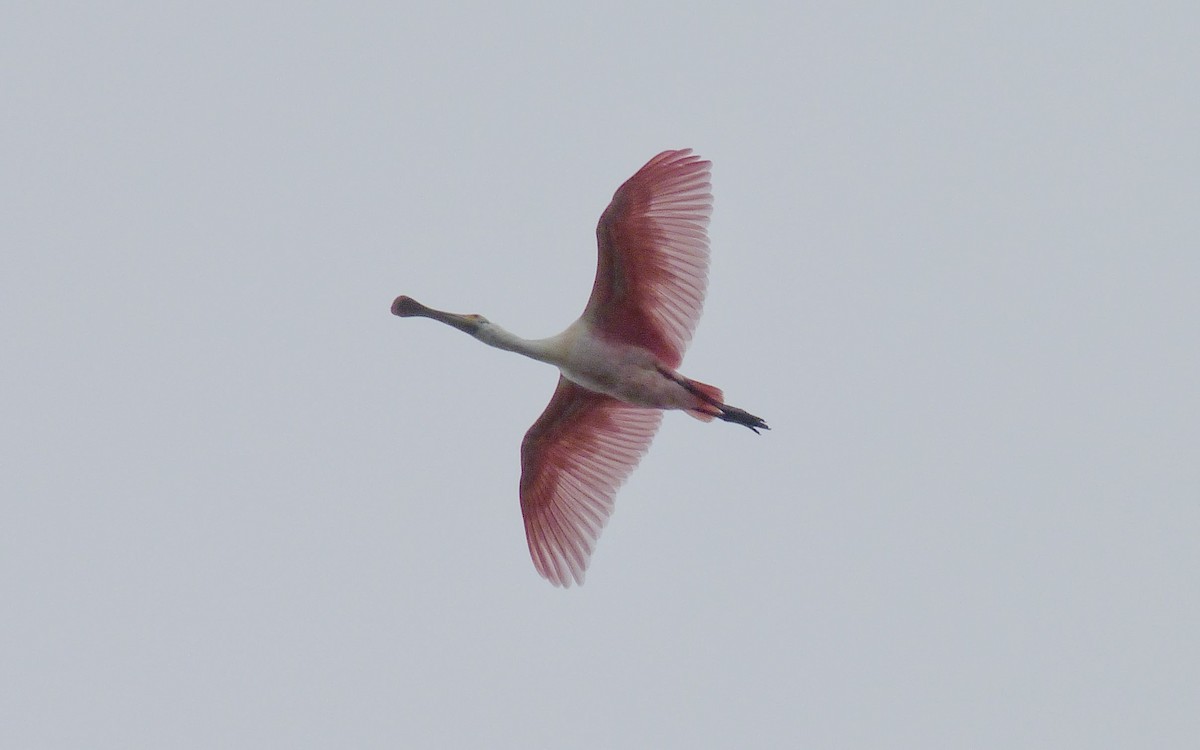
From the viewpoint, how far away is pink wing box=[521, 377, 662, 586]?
12.9 meters

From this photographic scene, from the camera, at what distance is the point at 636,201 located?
1184 centimetres

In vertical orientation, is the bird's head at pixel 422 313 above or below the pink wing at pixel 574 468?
above

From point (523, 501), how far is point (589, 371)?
1.58 meters

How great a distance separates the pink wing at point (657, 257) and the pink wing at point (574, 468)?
38.3 inches

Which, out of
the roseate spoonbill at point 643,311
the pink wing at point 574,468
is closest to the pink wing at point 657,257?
the roseate spoonbill at point 643,311

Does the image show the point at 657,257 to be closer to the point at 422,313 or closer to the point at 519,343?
the point at 519,343

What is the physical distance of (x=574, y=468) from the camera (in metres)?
13.0

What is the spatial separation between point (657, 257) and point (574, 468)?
190 cm

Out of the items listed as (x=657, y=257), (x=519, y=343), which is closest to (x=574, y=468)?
(x=519, y=343)

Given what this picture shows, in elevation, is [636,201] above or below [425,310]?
above

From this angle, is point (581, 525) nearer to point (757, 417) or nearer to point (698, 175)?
point (757, 417)

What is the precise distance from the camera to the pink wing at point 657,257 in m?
11.9

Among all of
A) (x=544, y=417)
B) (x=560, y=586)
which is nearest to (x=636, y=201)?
(x=544, y=417)

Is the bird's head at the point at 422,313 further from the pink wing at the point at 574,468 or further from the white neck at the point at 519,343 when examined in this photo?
the pink wing at the point at 574,468
